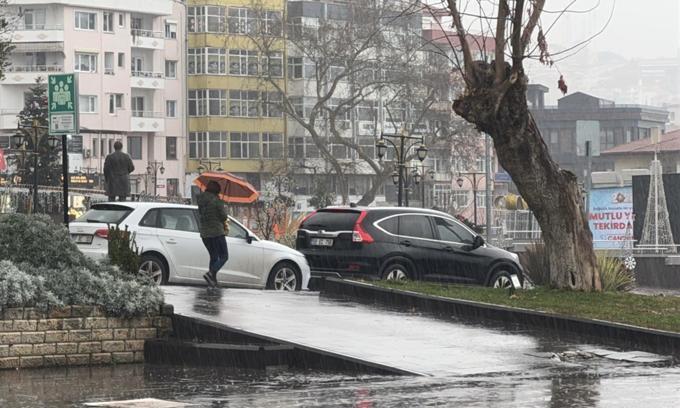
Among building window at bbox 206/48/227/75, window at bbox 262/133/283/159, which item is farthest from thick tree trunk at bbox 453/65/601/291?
building window at bbox 206/48/227/75

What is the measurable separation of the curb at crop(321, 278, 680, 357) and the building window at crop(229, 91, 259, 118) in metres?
90.8

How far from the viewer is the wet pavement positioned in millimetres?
12438

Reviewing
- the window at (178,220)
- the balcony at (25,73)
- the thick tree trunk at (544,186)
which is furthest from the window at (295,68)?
the thick tree trunk at (544,186)

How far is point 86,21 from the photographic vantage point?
349ft

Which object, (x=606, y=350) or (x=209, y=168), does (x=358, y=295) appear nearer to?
(x=606, y=350)

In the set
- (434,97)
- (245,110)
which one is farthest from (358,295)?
(245,110)

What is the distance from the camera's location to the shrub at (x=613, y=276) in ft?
82.6

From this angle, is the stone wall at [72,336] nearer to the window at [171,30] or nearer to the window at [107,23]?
the window at [107,23]

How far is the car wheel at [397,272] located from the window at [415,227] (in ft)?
1.90

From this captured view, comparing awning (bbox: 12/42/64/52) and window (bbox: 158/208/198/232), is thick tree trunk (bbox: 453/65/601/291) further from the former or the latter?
awning (bbox: 12/42/64/52)

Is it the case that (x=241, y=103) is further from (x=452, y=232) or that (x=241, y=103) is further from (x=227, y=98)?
(x=452, y=232)

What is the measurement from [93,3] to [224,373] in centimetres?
9379

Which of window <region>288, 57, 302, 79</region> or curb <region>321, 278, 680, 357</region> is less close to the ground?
window <region>288, 57, 302, 79</region>

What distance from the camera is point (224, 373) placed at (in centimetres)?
1489
